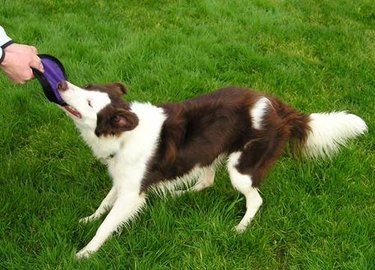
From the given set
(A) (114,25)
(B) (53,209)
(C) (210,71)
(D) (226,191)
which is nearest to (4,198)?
(B) (53,209)

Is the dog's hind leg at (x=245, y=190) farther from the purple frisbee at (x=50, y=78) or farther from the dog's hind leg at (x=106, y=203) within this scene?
the purple frisbee at (x=50, y=78)

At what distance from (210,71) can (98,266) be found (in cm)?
274

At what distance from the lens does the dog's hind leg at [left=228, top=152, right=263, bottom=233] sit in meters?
3.40

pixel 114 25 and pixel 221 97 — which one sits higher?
pixel 221 97

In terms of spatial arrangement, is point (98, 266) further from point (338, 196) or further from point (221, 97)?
point (338, 196)

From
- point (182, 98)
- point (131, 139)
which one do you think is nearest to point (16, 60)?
point (131, 139)

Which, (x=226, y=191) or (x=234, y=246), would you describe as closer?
(x=234, y=246)

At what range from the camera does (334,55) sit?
574cm

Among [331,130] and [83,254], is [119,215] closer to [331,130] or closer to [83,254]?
[83,254]

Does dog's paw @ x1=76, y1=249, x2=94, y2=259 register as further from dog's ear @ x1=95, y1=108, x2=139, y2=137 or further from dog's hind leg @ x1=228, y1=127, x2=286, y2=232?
dog's hind leg @ x1=228, y1=127, x2=286, y2=232

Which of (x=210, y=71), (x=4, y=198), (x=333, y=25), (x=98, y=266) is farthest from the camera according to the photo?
(x=333, y=25)

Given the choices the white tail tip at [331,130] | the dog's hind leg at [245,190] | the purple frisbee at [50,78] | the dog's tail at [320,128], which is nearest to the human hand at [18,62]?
the purple frisbee at [50,78]

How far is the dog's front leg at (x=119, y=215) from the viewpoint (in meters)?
3.19

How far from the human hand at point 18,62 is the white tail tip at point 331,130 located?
186cm
